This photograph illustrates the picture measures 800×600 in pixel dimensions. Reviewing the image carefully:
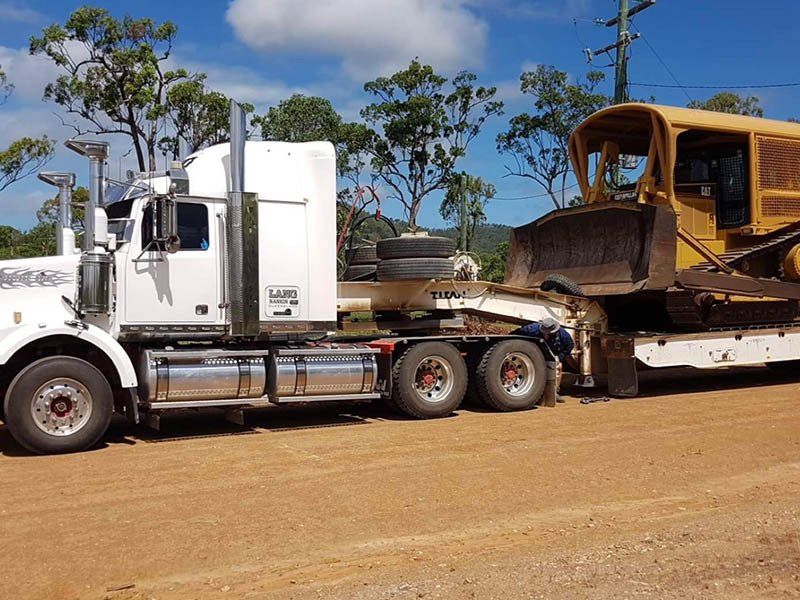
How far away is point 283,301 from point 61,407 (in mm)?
2772

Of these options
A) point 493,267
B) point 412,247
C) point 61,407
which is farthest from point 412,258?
point 493,267

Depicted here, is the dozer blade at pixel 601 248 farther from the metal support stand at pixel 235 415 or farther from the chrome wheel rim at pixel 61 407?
the chrome wheel rim at pixel 61 407

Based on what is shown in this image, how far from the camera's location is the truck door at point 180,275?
30.9ft

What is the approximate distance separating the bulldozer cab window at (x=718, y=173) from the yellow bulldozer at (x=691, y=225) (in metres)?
0.02

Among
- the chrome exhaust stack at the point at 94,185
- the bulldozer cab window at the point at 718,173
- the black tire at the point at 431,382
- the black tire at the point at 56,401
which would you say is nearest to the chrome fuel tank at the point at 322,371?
the black tire at the point at 431,382

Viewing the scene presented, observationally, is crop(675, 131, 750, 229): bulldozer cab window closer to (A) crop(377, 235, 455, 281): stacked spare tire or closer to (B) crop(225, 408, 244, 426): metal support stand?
(A) crop(377, 235, 455, 281): stacked spare tire

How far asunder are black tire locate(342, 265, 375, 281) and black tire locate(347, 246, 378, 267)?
59mm

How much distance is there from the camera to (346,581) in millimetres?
5027

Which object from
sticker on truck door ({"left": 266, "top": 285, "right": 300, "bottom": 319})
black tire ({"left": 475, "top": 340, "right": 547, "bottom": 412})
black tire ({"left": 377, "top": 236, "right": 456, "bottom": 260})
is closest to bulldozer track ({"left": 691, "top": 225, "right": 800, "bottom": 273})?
black tire ({"left": 475, "top": 340, "right": 547, "bottom": 412})

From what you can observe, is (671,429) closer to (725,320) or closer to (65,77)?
(725,320)

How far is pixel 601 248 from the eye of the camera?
13383 mm

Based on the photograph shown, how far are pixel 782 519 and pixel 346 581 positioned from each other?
3.28 meters

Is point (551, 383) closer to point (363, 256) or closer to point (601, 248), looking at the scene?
point (601, 248)

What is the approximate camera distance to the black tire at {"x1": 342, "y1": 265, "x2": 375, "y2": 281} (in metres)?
11.6
